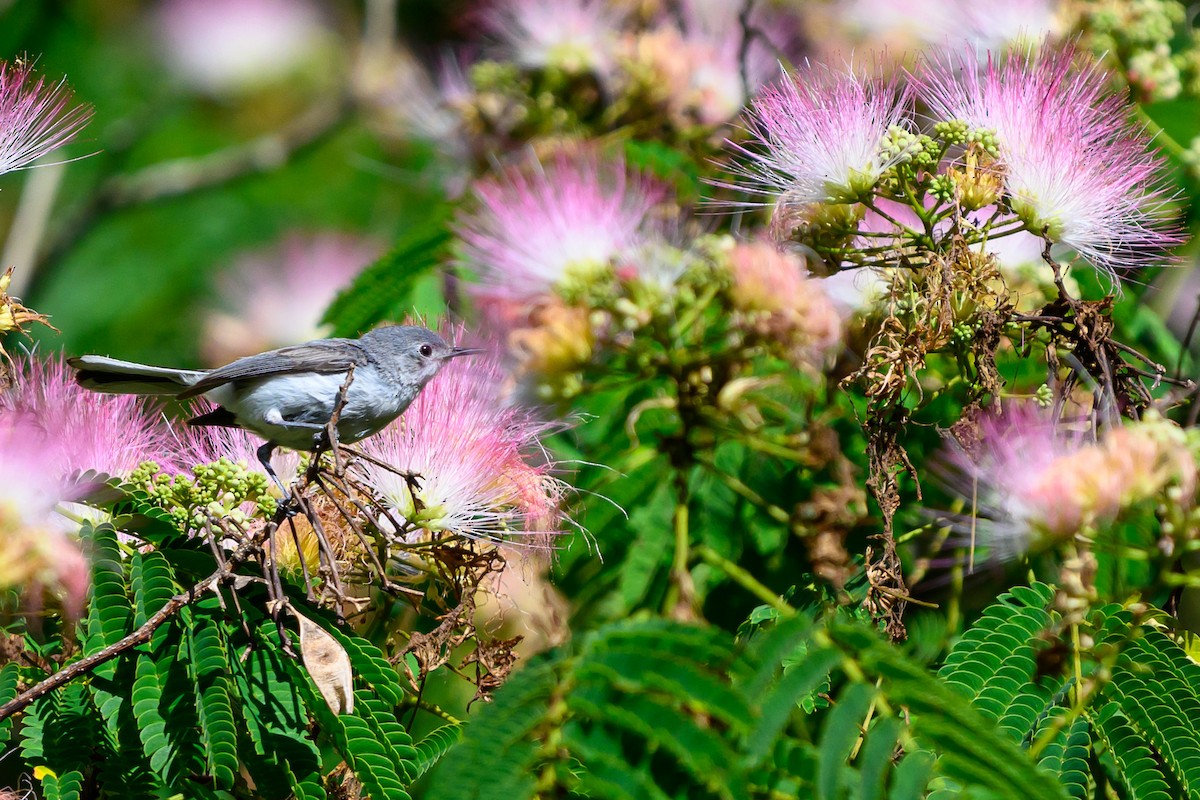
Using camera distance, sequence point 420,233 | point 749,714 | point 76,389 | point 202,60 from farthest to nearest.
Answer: point 202,60
point 420,233
point 76,389
point 749,714

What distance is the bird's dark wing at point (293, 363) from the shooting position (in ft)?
11.1

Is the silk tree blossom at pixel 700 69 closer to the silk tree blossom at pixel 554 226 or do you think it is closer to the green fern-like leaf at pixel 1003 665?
the silk tree blossom at pixel 554 226

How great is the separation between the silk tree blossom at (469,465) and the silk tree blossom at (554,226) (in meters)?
0.25

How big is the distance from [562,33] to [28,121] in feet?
7.64

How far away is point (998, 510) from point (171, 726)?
64.6 inches

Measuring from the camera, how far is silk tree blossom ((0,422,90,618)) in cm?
219

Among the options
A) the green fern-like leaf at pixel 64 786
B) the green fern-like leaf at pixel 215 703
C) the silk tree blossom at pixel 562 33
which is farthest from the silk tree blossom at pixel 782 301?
the silk tree blossom at pixel 562 33

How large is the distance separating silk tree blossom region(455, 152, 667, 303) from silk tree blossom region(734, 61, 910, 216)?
431mm

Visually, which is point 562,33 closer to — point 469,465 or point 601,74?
point 601,74

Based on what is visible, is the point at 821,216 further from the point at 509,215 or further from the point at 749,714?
the point at 749,714

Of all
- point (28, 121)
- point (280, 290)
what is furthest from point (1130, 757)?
point (280, 290)

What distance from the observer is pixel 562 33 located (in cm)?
464

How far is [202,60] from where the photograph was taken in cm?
812

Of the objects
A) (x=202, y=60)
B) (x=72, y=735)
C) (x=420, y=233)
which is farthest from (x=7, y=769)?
(x=202, y=60)
